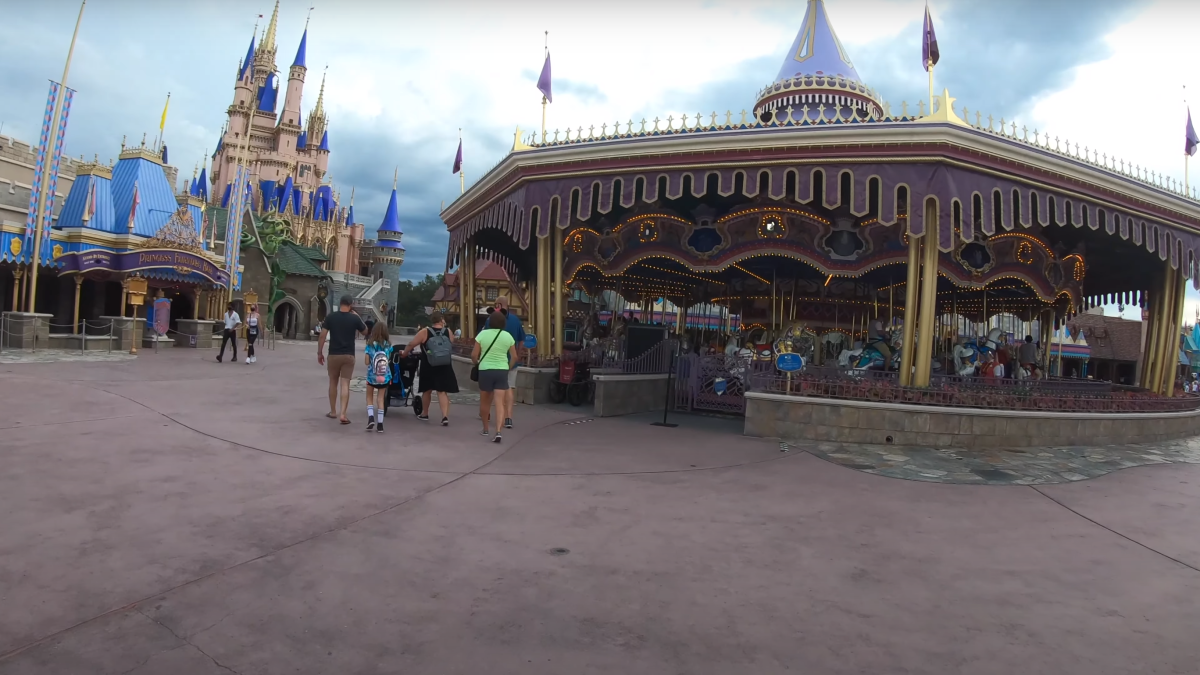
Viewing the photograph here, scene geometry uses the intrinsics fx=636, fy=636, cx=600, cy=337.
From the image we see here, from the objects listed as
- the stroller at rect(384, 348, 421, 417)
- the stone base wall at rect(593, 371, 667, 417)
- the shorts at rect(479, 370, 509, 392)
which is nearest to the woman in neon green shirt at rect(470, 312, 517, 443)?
the shorts at rect(479, 370, 509, 392)

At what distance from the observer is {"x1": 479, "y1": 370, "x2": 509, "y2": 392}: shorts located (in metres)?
8.35

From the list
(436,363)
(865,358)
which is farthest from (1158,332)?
(436,363)

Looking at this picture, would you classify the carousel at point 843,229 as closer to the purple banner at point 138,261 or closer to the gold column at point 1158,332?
the gold column at point 1158,332

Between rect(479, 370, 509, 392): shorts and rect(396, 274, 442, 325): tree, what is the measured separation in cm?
7606

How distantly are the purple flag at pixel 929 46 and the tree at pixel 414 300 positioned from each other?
75.6m

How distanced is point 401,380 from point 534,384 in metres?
3.56

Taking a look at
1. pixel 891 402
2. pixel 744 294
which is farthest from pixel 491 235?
pixel 891 402

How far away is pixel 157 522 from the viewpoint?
4293 mm

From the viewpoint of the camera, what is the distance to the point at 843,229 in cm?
1337

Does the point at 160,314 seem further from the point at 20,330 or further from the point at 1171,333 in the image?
the point at 1171,333

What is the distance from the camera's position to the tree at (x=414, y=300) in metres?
87.0

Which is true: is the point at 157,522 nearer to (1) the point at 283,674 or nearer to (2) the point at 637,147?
(1) the point at 283,674

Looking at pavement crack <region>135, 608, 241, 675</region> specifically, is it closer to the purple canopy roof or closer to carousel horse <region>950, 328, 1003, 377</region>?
carousel horse <region>950, 328, 1003, 377</region>

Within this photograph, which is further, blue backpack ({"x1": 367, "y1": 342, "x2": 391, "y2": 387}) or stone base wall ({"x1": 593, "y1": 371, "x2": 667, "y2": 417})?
stone base wall ({"x1": 593, "y1": 371, "x2": 667, "y2": 417})
